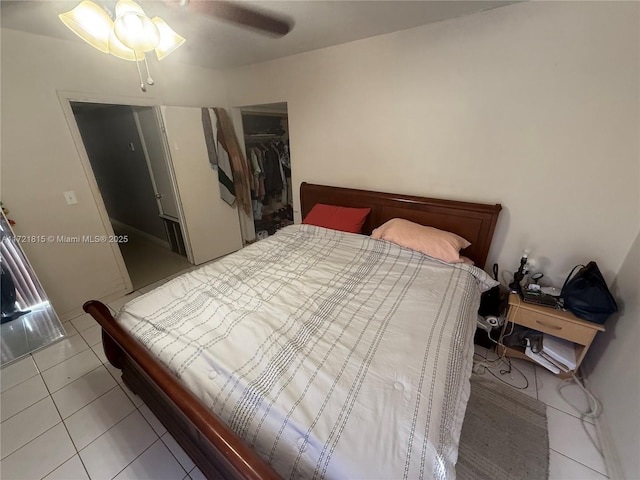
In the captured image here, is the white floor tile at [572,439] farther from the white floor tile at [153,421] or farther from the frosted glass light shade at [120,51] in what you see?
the frosted glass light shade at [120,51]

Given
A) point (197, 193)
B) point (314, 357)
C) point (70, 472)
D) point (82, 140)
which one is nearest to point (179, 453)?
point (70, 472)

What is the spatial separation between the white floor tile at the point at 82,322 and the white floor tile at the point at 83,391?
2.14 feet

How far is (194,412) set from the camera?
838 mm

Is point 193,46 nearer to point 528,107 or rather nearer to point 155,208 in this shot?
point 155,208

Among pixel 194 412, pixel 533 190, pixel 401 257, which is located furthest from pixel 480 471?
pixel 533 190

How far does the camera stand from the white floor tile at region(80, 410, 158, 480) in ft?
4.29

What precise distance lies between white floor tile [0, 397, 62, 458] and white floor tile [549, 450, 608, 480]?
2.76 metres

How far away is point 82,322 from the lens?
237cm

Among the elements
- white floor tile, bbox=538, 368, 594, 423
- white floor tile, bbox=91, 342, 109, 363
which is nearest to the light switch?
white floor tile, bbox=91, 342, 109, 363

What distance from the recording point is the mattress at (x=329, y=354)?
803mm

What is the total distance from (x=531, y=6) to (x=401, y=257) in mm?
1722

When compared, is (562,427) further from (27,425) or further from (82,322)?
(82,322)

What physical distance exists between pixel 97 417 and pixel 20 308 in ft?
4.84

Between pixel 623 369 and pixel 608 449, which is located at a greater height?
pixel 623 369
